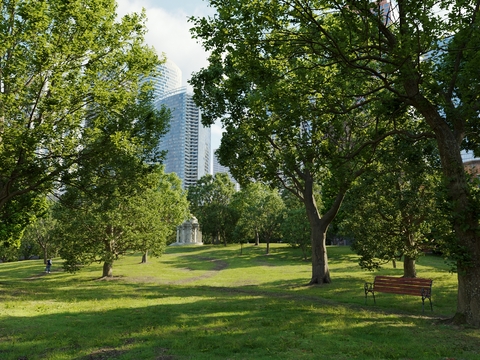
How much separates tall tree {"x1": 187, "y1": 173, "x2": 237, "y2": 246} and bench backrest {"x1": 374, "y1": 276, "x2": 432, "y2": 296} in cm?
6336

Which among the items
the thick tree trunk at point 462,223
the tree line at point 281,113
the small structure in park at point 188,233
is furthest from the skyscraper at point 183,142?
the thick tree trunk at point 462,223

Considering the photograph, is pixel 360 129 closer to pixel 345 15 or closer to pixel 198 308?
pixel 345 15

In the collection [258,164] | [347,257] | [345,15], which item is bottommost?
[347,257]

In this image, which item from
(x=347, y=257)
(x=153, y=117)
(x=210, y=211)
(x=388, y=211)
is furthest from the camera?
(x=210, y=211)

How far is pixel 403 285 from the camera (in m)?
14.0

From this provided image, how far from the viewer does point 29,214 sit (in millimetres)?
28547

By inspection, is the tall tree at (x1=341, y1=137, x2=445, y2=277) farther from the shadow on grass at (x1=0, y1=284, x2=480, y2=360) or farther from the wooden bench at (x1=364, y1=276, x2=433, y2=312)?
the shadow on grass at (x1=0, y1=284, x2=480, y2=360)

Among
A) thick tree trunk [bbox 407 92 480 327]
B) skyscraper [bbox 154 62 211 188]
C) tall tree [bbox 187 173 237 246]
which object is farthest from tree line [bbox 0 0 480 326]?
skyscraper [bbox 154 62 211 188]

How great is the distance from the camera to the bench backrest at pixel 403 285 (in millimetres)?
13531

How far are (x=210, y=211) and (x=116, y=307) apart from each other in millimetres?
67415

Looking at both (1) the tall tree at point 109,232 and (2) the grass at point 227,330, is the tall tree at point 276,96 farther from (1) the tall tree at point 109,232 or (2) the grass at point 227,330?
(1) the tall tree at point 109,232

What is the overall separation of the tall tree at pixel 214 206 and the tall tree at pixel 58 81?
6072 centimetres

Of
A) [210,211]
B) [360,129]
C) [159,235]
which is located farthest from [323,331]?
[210,211]

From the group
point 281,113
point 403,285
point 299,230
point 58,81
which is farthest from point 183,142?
point 403,285
